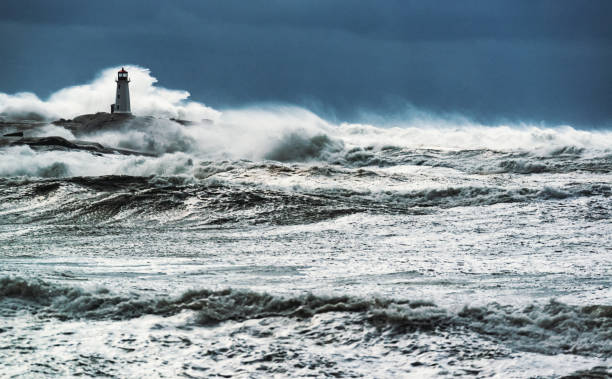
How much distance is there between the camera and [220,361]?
3.06 m

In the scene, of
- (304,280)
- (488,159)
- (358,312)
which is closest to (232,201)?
(304,280)

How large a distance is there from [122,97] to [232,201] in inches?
2074

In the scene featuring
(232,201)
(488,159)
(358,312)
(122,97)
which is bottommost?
(358,312)

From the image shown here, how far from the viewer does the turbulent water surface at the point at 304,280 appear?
3.09m

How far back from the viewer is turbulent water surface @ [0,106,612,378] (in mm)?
3090

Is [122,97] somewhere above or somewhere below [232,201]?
above

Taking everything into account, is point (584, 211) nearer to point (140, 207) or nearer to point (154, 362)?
point (140, 207)

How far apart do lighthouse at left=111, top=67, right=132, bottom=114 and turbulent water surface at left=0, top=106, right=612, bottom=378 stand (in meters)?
47.8

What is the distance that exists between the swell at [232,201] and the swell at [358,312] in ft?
17.4

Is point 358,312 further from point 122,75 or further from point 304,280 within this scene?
point 122,75

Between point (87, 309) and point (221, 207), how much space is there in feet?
22.5

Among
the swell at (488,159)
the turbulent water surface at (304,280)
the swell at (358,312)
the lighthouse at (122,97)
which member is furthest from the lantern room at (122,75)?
the swell at (358,312)

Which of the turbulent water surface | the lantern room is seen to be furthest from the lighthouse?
the turbulent water surface

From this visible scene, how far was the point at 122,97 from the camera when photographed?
60.4 metres
